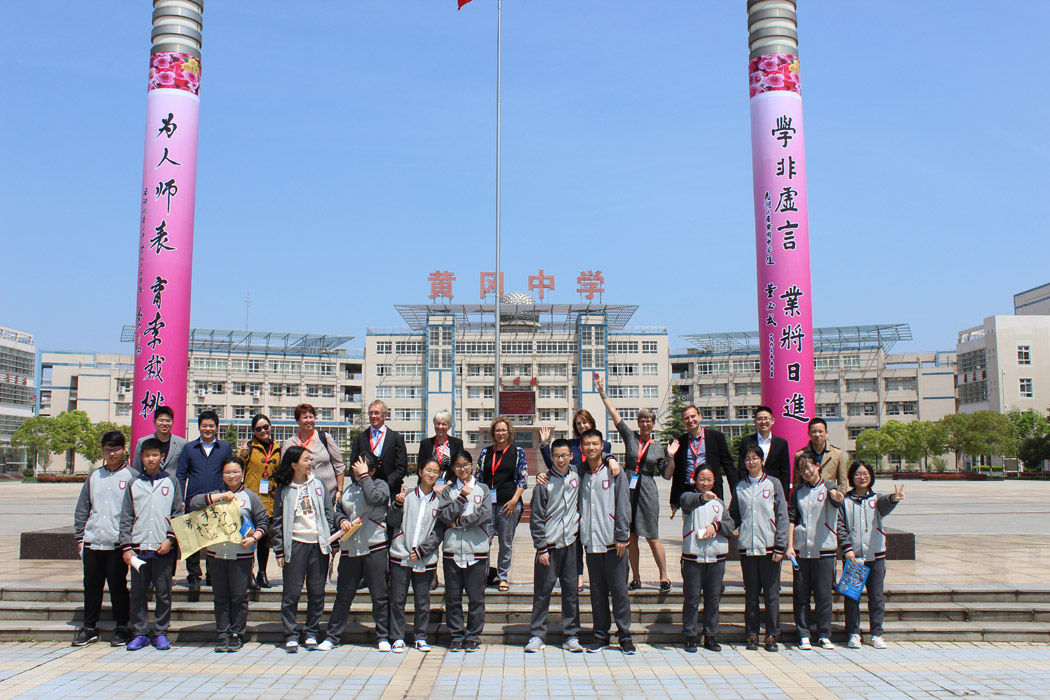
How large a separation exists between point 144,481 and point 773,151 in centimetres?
833

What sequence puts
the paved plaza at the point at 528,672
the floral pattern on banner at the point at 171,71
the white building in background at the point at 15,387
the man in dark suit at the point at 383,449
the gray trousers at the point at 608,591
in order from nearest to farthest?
the paved plaza at the point at 528,672
the gray trousers at the point at 608,591
the man in dark suit at the point at 383,449
the floral pattern on banner at the point at 171,71
the white building in background at the point at 15,387

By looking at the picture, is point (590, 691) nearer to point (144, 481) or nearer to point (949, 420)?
point (144, 481)

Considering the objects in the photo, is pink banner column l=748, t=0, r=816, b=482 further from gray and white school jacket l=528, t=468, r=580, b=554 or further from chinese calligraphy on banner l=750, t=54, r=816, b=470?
gray and white school jacket l=528, t=468, r=580, b=554

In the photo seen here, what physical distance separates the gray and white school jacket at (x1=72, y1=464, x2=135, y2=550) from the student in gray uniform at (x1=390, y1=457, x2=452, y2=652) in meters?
2.28

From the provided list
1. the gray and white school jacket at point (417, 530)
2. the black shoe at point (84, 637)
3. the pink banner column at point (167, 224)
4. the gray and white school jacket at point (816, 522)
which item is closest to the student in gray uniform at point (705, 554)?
the gray and white school jacket at point (816, 522)

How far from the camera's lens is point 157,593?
6.44m

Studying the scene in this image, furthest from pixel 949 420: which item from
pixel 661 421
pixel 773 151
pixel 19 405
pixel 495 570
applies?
pixel 19 405

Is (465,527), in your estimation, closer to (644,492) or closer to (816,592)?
(644,492)

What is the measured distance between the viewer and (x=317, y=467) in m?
6.85

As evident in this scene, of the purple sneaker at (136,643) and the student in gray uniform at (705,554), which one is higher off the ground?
the student in gray uniform at (705,554)

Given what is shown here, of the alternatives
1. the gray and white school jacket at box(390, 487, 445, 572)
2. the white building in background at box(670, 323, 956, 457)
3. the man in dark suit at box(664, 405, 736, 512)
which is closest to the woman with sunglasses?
the gray and white school jacket at box(390, 487, 445, 572)

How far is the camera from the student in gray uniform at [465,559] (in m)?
6.35

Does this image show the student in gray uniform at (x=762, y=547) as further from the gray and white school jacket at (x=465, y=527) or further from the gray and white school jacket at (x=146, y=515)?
the gray and white school jacket at (x=146, y=515)

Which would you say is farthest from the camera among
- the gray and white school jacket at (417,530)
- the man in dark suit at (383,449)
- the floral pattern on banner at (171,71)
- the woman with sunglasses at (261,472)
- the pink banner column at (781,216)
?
the floral pattern on banner at (171,71)
